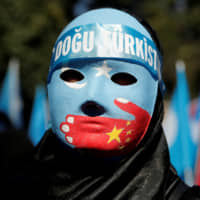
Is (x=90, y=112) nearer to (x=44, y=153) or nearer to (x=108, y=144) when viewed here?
(x=108, y=144)

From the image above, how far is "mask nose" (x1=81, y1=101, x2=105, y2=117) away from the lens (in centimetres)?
178

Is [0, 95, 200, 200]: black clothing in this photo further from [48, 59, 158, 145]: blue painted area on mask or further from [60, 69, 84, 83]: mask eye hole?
[60, 69, 84, 83]: mask eye hole

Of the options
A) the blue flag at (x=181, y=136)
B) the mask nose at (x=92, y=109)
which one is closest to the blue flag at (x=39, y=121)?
the blue flag at (x=181, y=136)

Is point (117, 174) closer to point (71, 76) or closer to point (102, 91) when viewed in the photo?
point (102, 91)

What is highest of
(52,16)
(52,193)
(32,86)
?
(52,193)

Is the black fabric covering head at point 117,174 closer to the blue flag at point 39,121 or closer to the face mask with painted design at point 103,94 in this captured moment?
the face mask with painted design at point 103,94

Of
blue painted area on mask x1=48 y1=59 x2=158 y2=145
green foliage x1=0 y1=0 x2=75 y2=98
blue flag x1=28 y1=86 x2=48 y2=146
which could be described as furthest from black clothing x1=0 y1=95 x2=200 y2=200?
green foliage x1=0 y1=0 x2=75 y2=98

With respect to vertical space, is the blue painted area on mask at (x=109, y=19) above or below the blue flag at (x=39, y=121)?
above

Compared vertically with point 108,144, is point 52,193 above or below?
below

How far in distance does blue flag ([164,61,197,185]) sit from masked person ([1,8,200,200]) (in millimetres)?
2256

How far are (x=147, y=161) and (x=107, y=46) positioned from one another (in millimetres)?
643

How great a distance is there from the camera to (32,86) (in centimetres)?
1653

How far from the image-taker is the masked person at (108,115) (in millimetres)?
1769

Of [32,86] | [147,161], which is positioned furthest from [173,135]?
[32,86]
